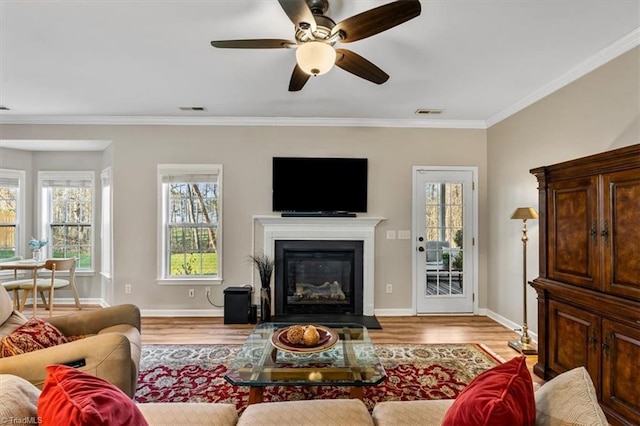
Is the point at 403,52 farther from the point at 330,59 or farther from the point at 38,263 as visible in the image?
the point at 38,263

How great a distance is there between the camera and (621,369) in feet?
6.75

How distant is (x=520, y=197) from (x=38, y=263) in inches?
244

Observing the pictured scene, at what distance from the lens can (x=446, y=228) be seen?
4656 mm

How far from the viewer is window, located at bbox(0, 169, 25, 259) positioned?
16.6 ft

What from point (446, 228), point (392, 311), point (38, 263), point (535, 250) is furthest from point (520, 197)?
point (38, 263)

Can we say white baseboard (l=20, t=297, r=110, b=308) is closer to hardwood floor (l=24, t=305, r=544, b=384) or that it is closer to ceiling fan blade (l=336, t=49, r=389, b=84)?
hardwood floor (l=24, t=305, r=544, b=384)

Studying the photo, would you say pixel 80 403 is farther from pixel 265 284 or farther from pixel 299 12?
pixel 265 284

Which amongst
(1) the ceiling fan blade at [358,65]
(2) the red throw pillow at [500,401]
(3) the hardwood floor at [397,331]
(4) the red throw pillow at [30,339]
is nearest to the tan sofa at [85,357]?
(4) the red throw pillow at [30,339]

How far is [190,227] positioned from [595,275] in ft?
14.5

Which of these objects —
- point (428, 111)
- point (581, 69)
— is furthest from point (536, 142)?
point (428, 111)

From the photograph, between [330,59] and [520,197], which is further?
[520,197]

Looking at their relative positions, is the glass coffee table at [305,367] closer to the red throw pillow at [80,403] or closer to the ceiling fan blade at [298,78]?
the red throw pillow at [80,403]

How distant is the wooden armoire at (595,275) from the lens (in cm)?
201

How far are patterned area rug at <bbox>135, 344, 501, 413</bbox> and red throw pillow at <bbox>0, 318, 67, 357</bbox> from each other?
85cm
